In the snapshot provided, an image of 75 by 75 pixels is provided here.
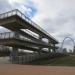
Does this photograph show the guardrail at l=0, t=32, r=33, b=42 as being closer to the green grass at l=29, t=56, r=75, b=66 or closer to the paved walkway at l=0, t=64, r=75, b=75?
the green grass at l=29, t=56, r=75, b=66

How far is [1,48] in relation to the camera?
61406 mm

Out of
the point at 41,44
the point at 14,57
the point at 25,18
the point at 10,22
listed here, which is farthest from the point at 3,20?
the point at 41,44

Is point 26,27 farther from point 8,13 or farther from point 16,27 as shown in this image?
point 8,13

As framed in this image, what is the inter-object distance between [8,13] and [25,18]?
479 cm

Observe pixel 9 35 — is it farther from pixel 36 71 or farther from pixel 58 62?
pixel 36 71

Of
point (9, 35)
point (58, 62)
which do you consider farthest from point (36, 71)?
point (9, 35)

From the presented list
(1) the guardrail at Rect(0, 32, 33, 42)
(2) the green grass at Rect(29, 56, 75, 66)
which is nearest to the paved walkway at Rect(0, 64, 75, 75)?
(2) the green grass at Rect(29, 56, 75, 66)

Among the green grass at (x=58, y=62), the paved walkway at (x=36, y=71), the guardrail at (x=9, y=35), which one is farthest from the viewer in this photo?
the guardrail at (x=9, y=35)

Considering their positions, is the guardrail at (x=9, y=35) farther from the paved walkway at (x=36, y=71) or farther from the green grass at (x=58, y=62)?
the paved walkway at (x=36, y=71)

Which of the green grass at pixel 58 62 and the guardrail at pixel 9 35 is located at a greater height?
the guardrail at pixel 9 35

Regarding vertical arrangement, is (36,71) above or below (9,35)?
below

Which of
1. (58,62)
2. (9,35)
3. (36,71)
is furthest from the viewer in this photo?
(9,35)

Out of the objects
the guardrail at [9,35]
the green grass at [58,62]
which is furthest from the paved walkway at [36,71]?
the guardrail at [9,35]

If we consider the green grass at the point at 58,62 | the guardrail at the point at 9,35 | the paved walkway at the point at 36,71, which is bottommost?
the green grass at the point at 58,62
